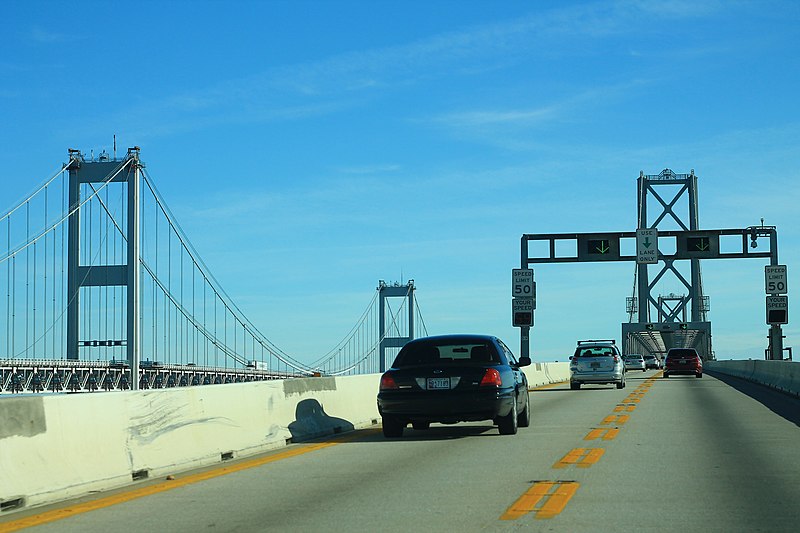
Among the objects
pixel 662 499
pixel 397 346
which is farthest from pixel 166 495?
pixel 397 346

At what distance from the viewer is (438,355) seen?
54.5ft

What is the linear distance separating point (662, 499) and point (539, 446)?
5.06 m

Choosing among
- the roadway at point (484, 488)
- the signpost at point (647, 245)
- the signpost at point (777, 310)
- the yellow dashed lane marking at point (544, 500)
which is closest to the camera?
the roadway at point (484, 488)

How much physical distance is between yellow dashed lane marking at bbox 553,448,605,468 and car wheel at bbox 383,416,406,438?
11.1ft

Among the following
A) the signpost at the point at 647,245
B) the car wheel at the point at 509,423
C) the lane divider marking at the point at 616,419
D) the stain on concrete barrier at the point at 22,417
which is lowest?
the lane divider marking at the point at 616,419

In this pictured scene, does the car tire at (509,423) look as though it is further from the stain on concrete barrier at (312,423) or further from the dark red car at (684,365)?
the dark red car at (684,365)

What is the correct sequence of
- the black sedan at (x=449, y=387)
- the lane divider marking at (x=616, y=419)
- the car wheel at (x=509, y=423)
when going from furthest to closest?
the lane divider marking at (x=616, y=419) < the car wheel at (x=509, y=423) < the black sedan at (x=449, y=387)

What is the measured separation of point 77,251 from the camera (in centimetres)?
5575

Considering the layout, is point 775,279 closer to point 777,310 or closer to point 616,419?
point 777,310

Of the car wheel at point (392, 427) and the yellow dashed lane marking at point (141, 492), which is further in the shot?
the car wheel at point (392, 427)

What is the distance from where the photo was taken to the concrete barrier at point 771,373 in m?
31.6

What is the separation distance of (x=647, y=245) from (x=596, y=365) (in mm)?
20054

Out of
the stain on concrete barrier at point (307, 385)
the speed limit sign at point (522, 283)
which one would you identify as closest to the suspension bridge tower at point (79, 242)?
the speed limit sign at point (522, 283)

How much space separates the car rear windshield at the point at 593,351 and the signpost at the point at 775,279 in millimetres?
16331
